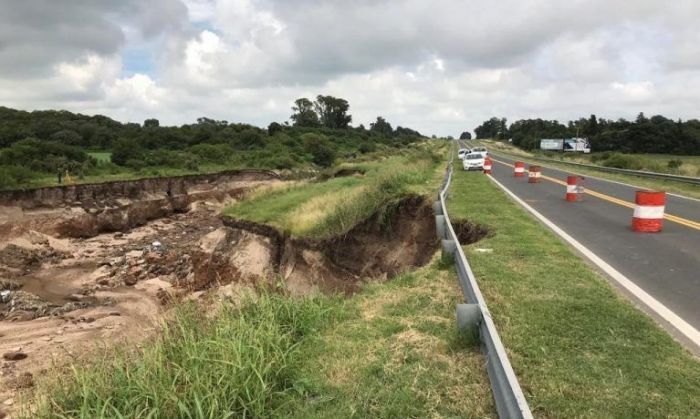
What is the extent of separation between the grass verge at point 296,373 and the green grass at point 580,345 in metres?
0.49

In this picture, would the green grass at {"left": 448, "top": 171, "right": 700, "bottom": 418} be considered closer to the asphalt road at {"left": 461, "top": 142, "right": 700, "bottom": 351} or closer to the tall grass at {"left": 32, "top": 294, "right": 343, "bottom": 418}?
the asphalt road at {"left": 461, "top": 142, "right": 700, "bottom": 351}

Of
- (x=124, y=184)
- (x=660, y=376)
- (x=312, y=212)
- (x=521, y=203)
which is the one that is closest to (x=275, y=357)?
(x=660, y=376)

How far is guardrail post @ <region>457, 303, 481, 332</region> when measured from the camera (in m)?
5.09

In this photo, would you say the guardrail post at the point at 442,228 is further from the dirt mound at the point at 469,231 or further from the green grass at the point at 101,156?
the green grass at the point at 101,156

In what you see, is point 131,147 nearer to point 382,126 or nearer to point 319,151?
point 319,151

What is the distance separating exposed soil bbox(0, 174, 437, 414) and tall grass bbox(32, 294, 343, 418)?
148 centimetres

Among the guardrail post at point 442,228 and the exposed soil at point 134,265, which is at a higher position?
the guardrail post at point 442,228

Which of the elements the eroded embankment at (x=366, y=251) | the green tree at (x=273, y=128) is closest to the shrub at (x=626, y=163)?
the eroded embankment at (x=366, y=251)

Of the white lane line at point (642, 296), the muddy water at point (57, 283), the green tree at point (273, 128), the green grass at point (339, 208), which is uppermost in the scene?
the green tree at point (273, 128)

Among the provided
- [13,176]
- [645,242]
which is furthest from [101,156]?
[645,242]

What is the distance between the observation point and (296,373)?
5.00 metres

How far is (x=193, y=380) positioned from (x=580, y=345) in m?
3.60

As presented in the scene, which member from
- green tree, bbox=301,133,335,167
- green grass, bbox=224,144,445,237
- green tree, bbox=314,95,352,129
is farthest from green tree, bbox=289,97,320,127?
green grass, bbox=224,144,445,237

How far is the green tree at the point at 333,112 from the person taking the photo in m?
144
